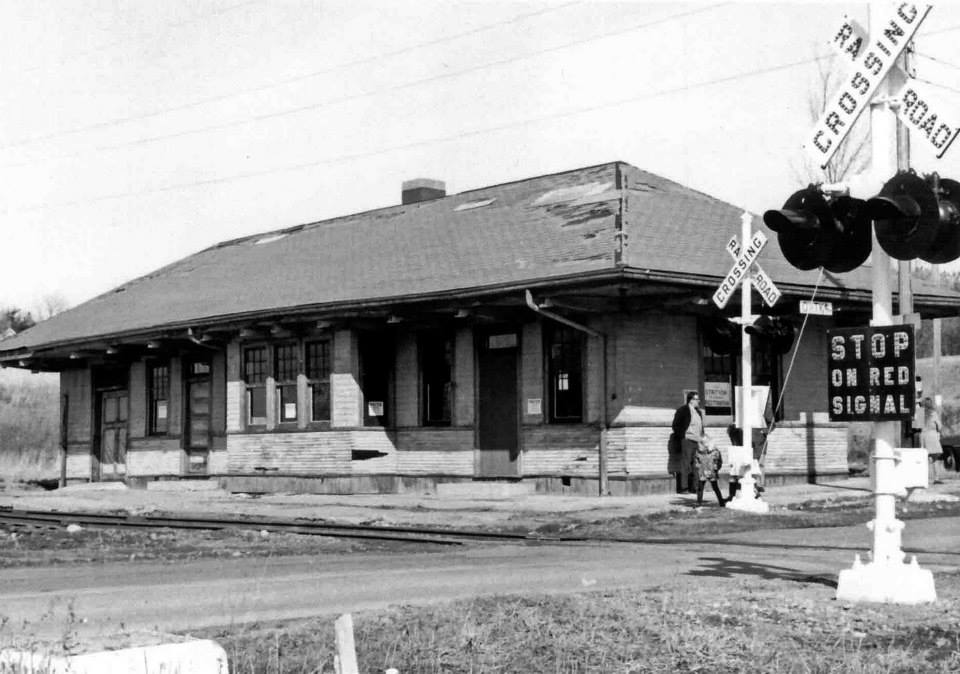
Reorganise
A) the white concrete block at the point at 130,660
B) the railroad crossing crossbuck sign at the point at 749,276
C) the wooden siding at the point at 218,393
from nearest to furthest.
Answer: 1. the white concrete block at the point at 130,660
2. the railroad crossing crossbuck sign at the point at 749,276
3. the wooden siding at the point at 218,393

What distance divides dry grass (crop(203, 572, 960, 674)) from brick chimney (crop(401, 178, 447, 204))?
2771 cm

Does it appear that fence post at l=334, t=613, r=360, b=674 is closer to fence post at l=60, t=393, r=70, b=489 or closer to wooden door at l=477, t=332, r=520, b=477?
wooden door at l=477, t=332, r=520, b=477

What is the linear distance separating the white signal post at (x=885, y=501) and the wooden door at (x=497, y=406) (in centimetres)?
1593

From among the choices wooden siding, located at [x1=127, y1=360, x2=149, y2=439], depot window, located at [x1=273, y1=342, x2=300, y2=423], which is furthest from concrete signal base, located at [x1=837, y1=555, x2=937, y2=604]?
wooden siding, located at [x1=127, y1=360, x2=149, y2=439]

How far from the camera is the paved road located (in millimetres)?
9891

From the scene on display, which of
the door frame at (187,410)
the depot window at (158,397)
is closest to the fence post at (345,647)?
the door frame at (187,410)

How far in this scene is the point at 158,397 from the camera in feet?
115

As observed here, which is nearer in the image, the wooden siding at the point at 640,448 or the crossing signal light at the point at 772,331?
the crossing signal light at the point at 772,331

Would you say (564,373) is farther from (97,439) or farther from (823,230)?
(97,439)

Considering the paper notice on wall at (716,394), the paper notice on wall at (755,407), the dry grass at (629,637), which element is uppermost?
the paper notice on wall at (716,394)

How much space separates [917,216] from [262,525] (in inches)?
493

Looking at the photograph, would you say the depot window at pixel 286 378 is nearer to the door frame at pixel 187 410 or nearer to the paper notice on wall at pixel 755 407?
the door frame at pixel 187 410

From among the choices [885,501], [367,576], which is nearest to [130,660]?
[885,501]

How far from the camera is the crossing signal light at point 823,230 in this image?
1027cm
